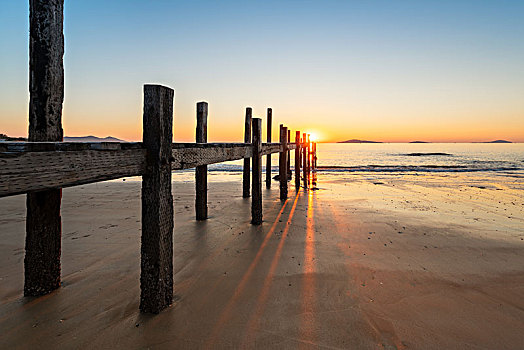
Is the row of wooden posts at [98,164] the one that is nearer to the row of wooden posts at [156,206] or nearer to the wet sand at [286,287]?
the row of wooden posts at [156,206]

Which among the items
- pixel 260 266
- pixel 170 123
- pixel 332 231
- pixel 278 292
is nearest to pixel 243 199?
pixel 332 231

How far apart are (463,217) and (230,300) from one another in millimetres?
7068

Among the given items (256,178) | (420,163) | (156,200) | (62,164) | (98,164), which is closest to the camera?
(62,164)

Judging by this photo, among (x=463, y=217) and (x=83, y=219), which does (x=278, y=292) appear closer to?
(x=83, y=219)

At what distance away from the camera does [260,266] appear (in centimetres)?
429

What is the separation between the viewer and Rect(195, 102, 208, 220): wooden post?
6.43 meters

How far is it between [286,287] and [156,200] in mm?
1883

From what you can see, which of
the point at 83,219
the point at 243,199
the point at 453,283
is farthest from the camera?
the point at 243,199

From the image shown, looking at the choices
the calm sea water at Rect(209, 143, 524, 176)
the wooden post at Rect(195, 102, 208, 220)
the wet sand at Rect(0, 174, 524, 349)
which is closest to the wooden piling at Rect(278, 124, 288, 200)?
the wet sand at Rect(0, 174, 524, 349)

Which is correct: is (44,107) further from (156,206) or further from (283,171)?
(283,171)

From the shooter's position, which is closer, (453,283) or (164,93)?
(164,93)

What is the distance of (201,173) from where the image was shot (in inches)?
269

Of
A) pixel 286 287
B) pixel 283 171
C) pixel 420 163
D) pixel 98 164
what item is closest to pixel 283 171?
pixel 283 171

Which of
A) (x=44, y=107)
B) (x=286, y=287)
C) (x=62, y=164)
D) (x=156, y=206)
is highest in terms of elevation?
(x=44, y=107)
